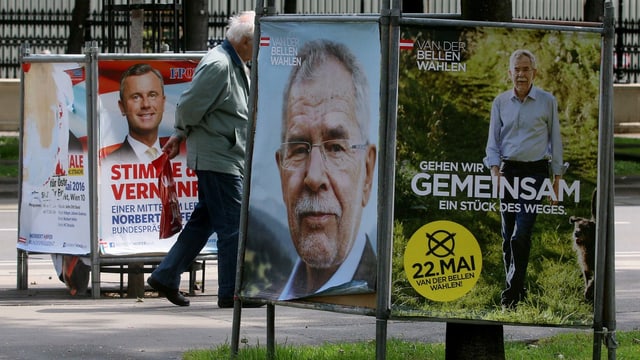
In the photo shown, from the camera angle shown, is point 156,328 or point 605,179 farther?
point 156,328

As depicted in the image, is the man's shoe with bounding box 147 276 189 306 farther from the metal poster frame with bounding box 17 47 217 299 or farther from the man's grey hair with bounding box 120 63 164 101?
the man's grey hair with bounding box 120 63 164 101

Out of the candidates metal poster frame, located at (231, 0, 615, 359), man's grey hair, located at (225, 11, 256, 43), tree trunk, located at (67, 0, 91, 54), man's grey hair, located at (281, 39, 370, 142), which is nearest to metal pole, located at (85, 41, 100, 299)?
man's grey hair, located at (225, 11, 256, 43)

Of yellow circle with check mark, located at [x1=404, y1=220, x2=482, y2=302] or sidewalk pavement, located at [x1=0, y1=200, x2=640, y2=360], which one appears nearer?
yellow circle with check mark, located at [x1=404, y1=220, x2=482, y2=302]

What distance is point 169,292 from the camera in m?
8.73

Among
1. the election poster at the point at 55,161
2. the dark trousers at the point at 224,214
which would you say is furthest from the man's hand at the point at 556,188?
the election poster at the point at 55,161

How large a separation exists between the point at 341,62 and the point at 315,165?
0.47m

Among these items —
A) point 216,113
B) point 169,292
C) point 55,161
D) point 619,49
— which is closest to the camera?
point 216,113

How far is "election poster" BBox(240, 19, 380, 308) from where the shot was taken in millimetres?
5699

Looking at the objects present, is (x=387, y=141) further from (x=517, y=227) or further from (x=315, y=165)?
(x=517, y=227)

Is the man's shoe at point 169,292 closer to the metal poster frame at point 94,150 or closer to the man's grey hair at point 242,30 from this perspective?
the metal poster frame at point 94,150

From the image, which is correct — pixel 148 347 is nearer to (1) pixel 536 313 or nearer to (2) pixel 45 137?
(1) pixel 536 313

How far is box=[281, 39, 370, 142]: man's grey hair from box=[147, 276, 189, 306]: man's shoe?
9.77 feet

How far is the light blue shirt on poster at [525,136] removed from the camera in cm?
555

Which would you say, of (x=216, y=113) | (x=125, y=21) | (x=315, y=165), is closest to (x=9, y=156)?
(x=125, y=21)
